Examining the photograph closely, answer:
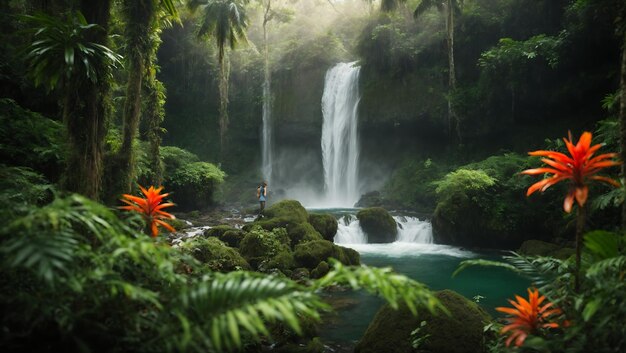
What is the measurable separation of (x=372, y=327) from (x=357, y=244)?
1017 cm

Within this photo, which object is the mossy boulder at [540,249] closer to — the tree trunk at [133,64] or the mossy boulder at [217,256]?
the mossy boulder at [217,256]

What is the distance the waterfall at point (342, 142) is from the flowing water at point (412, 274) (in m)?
7.74

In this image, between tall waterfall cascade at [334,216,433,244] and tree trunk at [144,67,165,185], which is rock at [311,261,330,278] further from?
tree trunk at [144,67,165,185]

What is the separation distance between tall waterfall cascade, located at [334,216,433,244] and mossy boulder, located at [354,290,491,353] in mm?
10071

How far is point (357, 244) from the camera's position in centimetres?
1541

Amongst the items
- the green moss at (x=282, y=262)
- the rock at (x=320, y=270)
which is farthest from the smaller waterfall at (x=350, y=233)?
the rock at (x=320, y=270)

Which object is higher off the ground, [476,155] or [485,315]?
[476,155]

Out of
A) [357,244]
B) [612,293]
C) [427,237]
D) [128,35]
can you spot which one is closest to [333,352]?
[612,293]

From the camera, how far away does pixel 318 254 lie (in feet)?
32.9

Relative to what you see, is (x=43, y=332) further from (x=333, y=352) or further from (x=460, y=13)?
(x=460, y=13)

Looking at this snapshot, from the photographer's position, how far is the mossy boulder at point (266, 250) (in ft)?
30.8

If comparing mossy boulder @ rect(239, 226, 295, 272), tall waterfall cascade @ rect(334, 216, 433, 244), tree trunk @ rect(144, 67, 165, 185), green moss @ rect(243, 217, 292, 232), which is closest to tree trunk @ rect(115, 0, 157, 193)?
tree trunk @ rect(144, 67, 165, 185)

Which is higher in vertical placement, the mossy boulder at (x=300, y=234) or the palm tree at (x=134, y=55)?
the palm tree at (x=134, y=55)

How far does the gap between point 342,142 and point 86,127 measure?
21.3 m
